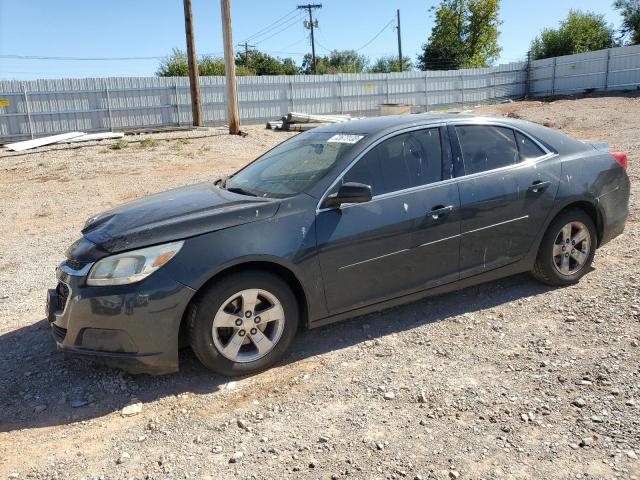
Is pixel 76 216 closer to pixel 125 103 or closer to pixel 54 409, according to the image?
pixel 54 409

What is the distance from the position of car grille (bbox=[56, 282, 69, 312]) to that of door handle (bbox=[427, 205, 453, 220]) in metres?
2.57

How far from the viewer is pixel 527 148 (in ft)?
15.8

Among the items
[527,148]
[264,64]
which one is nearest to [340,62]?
[264,64]

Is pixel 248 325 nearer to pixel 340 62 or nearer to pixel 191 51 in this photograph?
pixel 191 51

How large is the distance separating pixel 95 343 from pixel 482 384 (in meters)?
2.41

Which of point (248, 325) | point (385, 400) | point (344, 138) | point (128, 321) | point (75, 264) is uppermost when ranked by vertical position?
point (344, 138)

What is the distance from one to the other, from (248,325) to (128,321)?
29.4 inches

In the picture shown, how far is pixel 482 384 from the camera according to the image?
11.4 feet

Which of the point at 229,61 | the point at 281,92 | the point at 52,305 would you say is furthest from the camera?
the point at 281,92

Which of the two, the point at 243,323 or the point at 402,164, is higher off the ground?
the point at 402,164

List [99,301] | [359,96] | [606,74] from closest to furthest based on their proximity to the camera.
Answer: [99,301], [359,96], [606,74]

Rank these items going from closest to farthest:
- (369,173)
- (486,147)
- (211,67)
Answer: (369,173)
(486,147)
(211,67)

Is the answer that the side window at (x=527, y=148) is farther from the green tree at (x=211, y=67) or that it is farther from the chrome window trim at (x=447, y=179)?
the green tree at (x=211, y=67)

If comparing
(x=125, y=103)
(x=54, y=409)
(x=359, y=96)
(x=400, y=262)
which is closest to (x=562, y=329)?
(x=400, y=262)
